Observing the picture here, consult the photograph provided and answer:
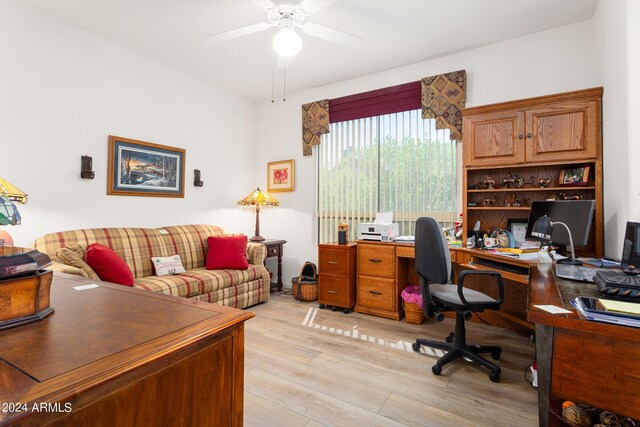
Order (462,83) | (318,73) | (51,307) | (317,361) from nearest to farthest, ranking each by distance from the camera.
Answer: (51,307) < (317,361) < (462,83) < (318,73)

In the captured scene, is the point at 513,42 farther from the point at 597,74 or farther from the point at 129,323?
the point at 129,323

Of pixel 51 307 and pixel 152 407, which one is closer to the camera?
pixel 152 407

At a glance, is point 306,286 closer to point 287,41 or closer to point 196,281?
point 196,281

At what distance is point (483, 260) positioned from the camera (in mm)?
2672

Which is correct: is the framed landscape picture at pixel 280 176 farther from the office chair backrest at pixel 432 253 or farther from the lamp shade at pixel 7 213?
the lamp shade at pixel 7 213

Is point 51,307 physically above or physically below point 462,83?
below

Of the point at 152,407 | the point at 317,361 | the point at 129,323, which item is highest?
the point at 129,323

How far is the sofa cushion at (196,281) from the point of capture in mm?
2730

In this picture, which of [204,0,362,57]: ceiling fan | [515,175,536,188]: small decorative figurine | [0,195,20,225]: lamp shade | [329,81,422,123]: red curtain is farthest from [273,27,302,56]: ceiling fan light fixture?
[515,175,536,188]: small decorative figurine

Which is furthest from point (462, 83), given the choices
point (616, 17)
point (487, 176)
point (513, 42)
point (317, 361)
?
point (317, 361)

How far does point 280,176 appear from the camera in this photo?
4.48 m

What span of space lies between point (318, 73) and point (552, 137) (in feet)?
8.34

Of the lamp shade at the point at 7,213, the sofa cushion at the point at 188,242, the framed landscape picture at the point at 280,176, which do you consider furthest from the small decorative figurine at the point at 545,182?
the sofa cushion at the point at 188,242

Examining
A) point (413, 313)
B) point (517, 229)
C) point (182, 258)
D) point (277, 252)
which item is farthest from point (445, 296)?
point (182, 258)
